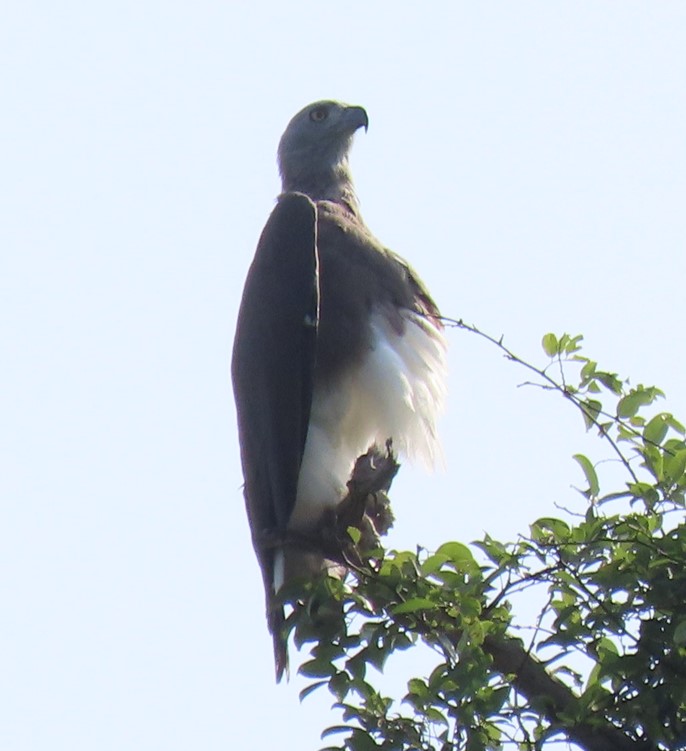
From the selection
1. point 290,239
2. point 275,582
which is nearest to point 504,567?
point 275,582

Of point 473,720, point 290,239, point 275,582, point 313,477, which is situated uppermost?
point 290,239

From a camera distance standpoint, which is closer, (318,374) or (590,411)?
(590,411)

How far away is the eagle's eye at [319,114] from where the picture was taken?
327 inches

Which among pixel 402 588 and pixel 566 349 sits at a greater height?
pixel 566 349

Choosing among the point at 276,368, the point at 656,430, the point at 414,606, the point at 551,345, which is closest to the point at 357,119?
the point at 276,368

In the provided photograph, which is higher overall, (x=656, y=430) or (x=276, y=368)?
(x=276, y=368)

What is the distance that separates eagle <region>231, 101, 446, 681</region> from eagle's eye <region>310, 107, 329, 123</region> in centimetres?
162

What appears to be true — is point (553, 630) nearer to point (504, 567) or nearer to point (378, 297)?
point (504, 567)

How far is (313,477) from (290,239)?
1177 millimetres

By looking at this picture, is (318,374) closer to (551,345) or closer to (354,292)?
(354,292)

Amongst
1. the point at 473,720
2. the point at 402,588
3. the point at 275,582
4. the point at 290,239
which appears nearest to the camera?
the point at 473,720

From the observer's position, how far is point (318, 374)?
249 inches

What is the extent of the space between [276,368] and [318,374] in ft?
0.66

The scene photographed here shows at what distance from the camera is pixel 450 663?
390 cm
